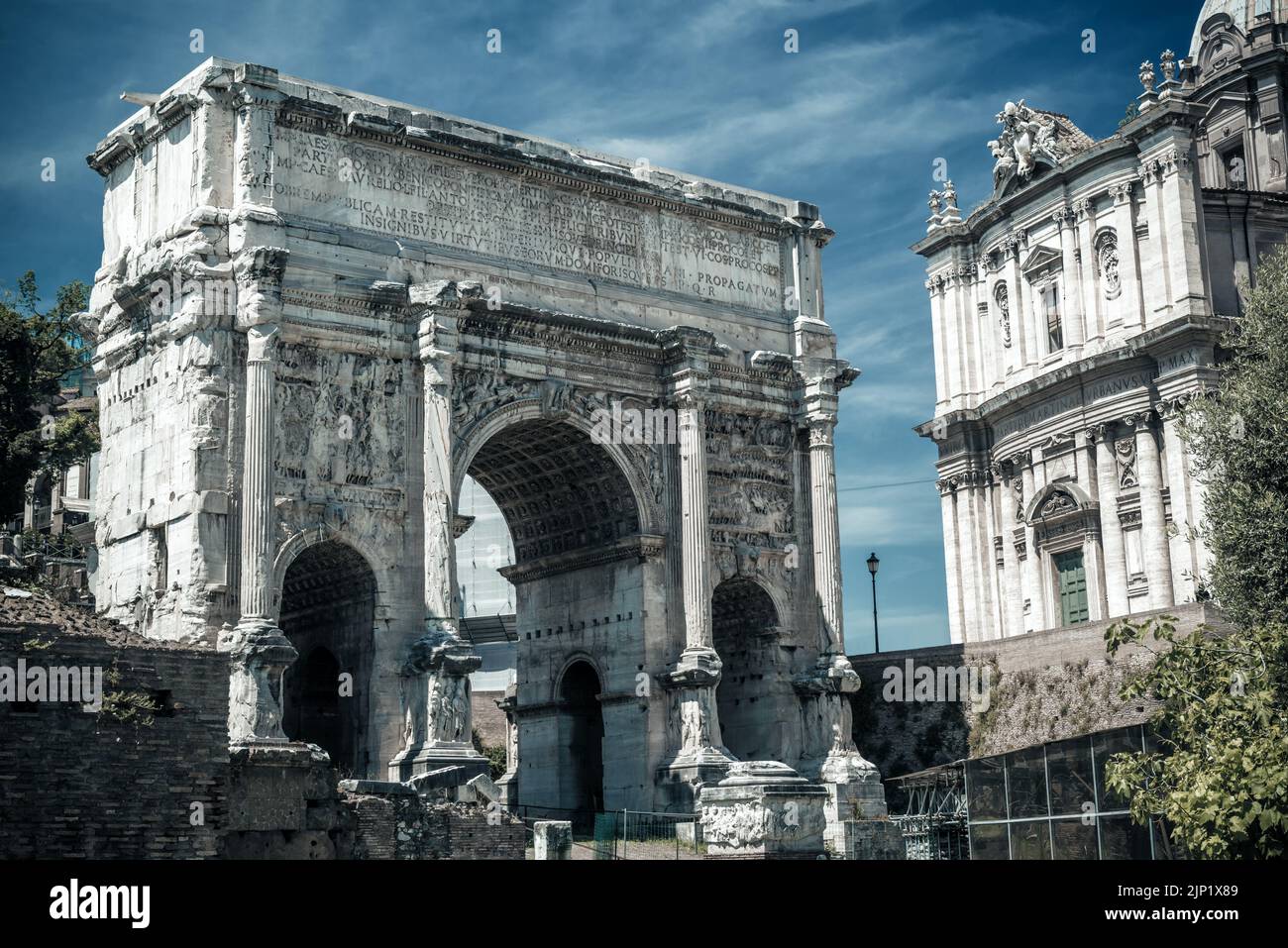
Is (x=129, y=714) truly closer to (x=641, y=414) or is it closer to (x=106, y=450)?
(x=106, y=450)

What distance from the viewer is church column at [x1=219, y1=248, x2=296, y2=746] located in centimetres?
3084

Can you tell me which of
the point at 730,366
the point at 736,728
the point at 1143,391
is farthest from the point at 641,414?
the point at 1143,391

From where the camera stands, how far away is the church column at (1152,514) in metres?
45.2

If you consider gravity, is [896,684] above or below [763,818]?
above

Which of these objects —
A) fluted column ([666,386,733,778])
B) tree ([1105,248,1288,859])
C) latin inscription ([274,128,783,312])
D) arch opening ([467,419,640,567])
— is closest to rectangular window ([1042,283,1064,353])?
latin inscription ([274,128,783,312])

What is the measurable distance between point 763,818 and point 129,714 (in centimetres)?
1112

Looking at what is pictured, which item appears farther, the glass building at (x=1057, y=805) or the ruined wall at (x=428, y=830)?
the ruined wall at (x=428, y=830)

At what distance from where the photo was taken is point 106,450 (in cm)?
3641

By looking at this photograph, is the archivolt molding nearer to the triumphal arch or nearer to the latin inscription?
the triumphal arch

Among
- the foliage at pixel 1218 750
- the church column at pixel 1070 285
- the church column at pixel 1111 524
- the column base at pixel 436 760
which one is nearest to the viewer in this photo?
the foliage at pixel 1218 750

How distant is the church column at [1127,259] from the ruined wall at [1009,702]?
10.6 metres

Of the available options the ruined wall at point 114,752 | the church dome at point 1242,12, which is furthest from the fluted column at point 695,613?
the church dome at point 1242,12

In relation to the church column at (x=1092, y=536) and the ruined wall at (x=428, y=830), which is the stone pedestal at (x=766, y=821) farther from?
the church column at (x=1092, y=536)

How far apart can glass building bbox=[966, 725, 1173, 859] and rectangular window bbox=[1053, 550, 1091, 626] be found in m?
18.3
